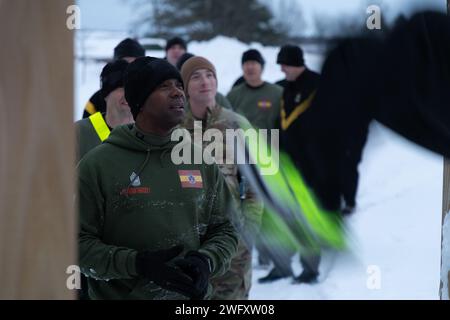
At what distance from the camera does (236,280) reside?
4.17 metres

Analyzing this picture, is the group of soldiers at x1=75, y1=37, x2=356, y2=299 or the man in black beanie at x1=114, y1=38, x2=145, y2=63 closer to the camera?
the group of soldiers at x1=75, y1=37, x2=356, y2=299

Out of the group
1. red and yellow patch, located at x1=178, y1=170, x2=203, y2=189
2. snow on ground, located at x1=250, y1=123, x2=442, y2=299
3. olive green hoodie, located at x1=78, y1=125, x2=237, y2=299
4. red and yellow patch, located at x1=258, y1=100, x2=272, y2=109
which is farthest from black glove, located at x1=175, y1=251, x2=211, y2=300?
red and yellow patch, located at x1=258, y1=100, x2=272, y2=109

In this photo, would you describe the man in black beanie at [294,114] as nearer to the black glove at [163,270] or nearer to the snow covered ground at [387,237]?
the snow covered ground at [387,237]

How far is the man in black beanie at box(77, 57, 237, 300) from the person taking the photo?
8.63 ft

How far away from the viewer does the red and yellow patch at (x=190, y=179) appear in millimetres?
2830

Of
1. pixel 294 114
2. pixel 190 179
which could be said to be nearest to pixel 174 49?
pixel 294 114

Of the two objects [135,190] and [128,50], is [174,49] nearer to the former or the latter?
[128,50]

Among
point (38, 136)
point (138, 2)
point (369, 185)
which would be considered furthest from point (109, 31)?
point (38, 136)

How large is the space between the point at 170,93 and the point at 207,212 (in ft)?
1.64

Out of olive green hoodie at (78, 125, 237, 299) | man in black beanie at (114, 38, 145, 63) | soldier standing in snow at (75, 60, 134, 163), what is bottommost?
olive green hoodie at (78, 125, 237, 299)

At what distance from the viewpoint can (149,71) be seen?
2.97 m

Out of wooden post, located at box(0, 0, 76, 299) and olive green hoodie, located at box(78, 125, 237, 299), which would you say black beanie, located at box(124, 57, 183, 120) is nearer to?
olive green hoodie, located at box(78, 125, 237, 299)

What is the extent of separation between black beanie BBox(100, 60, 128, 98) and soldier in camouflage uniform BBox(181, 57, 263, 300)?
1.70ft

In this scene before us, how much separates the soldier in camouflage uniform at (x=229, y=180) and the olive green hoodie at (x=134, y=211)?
4.16 feet
